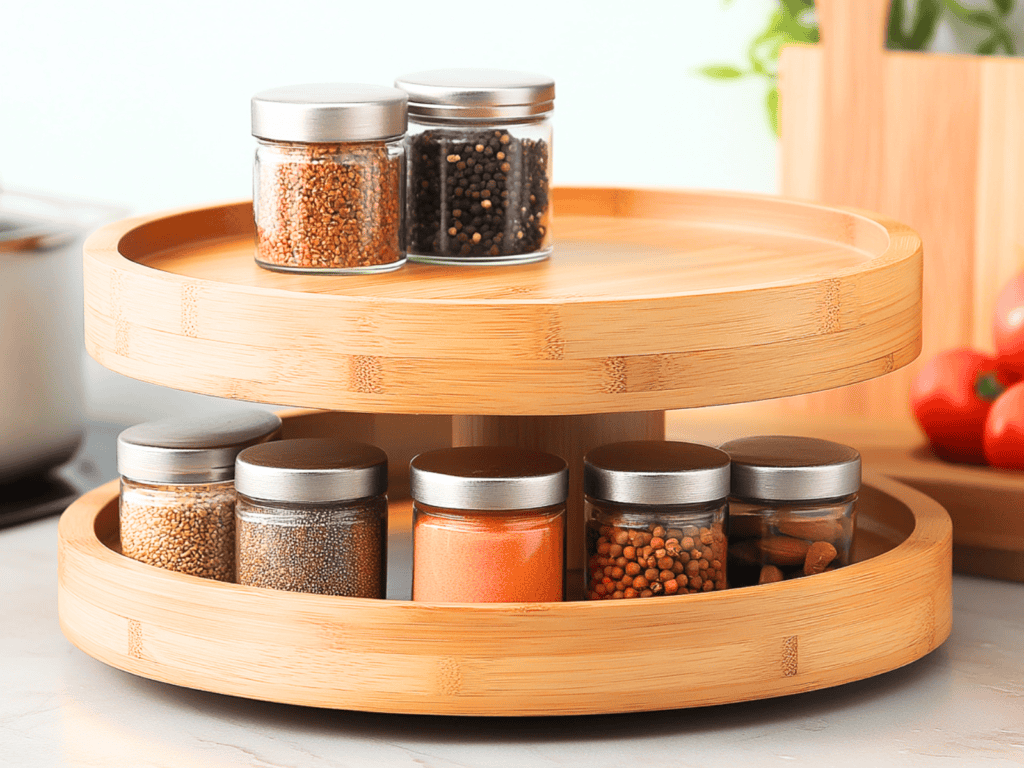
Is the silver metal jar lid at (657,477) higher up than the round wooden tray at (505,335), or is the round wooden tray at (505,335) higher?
the round wooden tray at (505,335)

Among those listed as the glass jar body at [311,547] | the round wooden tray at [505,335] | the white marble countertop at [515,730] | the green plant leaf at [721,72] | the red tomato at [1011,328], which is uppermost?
the green plant leaf at [721,72]

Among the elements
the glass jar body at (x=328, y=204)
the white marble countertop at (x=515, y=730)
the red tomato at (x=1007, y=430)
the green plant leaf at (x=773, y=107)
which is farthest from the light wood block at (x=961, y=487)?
the glass jar body at (x=328, y=204)

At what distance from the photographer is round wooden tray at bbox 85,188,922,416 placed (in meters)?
0.97

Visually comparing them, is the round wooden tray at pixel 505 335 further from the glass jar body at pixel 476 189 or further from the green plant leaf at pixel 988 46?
the green plant leaf at pixel 988 46

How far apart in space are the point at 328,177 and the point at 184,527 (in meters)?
0.29

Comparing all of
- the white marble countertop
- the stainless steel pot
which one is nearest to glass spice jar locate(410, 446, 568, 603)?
the white marble countertop

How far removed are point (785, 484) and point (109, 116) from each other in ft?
4.93

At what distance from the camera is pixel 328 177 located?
1.13 metres

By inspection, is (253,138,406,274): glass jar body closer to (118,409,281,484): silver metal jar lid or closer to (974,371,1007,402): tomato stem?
(118,409,281,484): silver metal jar lid

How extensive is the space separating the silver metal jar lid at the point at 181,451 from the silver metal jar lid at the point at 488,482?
17cm

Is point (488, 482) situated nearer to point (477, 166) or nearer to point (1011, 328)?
point (477, 166)

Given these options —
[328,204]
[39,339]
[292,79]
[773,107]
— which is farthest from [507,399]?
[292,79]

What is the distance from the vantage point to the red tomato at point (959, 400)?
1.56 m

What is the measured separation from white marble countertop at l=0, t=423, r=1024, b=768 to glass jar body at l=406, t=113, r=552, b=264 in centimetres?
38
